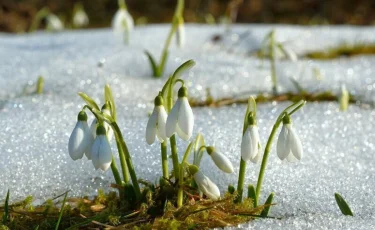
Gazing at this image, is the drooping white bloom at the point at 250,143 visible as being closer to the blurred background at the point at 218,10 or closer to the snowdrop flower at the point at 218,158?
the snowdrop flower at the point at 218,158

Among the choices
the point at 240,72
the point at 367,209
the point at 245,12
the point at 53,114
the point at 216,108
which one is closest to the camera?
the point at 367,209

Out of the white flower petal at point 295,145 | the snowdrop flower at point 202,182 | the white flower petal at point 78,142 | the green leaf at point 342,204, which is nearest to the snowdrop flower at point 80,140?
the white flower petal at point 78,142

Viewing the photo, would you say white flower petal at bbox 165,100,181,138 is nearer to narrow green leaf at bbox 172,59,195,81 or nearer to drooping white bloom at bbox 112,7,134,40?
narrow green leaf at bbox 172,59,195,81

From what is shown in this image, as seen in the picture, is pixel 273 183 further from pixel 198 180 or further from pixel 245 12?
pixel 245 12

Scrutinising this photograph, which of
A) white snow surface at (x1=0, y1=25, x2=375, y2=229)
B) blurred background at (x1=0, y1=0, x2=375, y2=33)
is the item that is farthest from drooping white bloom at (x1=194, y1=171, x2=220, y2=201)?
blurred background at (x1=0, y1=0, x2=375, y2=33)

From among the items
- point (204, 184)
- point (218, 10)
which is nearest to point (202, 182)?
point (204, 184)

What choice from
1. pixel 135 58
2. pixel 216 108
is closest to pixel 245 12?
pixel 135 58

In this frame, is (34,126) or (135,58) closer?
(34,126)

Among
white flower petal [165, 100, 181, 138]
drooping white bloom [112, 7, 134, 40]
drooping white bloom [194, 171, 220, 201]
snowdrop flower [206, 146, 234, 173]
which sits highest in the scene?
drooping white bloom [112, 7, 134, 40]
